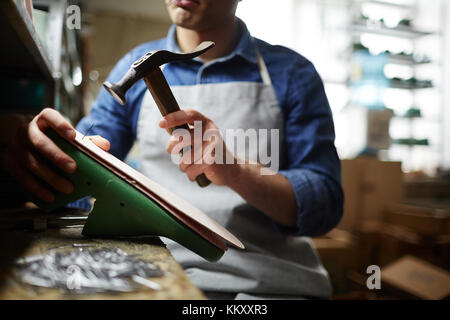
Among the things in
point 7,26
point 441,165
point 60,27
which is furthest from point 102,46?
point 441,165

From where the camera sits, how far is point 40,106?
97 cm

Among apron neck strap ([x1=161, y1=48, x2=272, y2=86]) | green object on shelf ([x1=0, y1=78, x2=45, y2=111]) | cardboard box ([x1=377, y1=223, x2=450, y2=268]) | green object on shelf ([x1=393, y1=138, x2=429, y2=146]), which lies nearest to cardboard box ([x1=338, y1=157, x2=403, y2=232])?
apron neck strap ([x1=161, y1=48, x2=272, y2=86])

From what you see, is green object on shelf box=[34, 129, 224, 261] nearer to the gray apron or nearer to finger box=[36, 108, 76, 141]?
finger box=[36, 108, 76, 141]

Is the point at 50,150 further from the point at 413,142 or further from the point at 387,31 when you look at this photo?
the point at 413,142

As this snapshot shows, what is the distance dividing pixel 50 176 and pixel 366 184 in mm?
906

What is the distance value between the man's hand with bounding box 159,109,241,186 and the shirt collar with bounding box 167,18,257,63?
0.47 ft

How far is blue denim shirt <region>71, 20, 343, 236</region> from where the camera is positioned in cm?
71

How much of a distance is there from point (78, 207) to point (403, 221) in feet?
5.85

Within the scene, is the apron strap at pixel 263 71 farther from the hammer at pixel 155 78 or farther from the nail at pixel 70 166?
the nail at pixel 70 166

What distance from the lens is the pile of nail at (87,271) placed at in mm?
338

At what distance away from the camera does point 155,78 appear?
0.53m

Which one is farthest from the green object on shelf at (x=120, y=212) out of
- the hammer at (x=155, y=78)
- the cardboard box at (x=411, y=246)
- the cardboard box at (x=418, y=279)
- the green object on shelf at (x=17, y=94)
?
the cardboard box at (x=411, y=246)

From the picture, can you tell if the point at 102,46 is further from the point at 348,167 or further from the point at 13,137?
the point at 348,167

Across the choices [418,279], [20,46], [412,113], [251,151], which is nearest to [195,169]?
[251,151]
